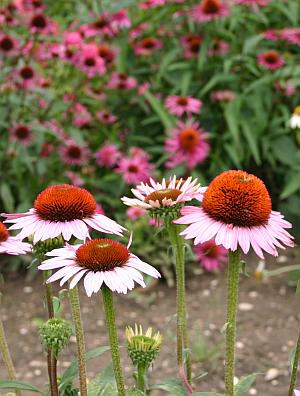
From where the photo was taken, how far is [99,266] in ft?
3.54

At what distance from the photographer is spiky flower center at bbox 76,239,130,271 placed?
1.08 metres

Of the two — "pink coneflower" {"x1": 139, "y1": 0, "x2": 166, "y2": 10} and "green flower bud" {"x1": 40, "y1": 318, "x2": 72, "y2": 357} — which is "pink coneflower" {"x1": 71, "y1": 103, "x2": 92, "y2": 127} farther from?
"green flower bud" {"x1": 40, "y1": 318, "x2": 72, "y2": 357}

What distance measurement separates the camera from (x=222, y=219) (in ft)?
3.66

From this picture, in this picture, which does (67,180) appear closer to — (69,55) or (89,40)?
(69,55)

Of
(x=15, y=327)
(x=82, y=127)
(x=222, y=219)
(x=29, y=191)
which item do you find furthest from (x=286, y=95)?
(x=222, y=219)

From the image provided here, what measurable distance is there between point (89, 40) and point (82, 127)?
1.78ft

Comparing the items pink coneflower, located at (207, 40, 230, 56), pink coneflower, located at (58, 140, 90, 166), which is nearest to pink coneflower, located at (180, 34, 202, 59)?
pink coneflower, located at (207, 40, 230, 56)

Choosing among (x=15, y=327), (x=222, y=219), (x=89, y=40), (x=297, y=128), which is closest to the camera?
(x=222, y=219)

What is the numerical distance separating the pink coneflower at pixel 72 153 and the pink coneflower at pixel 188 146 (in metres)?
0.38

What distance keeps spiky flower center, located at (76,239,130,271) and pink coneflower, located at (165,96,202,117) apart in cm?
214

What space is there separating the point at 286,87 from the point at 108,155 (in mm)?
852

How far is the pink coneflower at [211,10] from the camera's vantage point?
10.6 feet

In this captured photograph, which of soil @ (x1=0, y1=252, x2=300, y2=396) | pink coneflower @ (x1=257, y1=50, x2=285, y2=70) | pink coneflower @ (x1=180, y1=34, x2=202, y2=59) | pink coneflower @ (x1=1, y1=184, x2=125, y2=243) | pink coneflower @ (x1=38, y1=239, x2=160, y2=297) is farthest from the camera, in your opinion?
pink coneflower @ (x1=180, y1=34, x2=202, y2=59)

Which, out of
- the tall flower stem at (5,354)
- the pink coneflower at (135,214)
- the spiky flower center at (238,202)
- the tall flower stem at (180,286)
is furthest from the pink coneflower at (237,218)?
the pink coneflower at (135,214)
